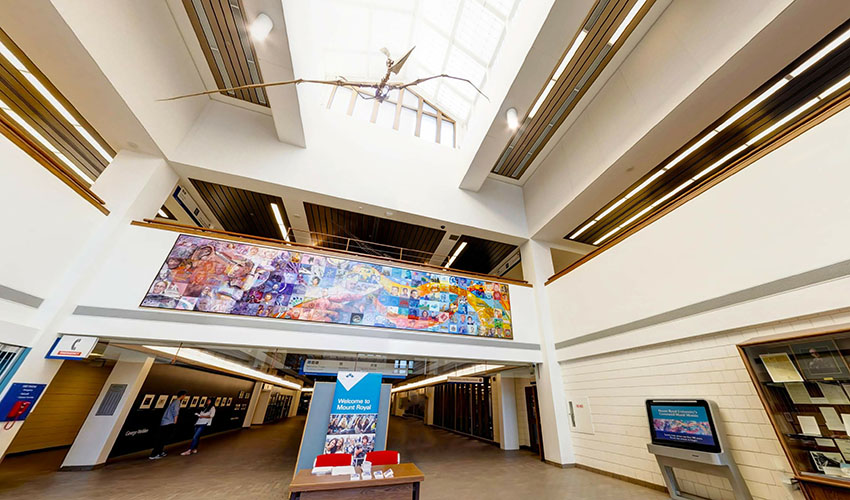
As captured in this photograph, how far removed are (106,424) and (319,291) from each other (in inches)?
179

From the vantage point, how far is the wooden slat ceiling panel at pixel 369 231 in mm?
8620

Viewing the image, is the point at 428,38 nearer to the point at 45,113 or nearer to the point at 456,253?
the point at 456,253

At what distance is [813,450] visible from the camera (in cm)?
308

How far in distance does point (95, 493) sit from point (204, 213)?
21.9ft

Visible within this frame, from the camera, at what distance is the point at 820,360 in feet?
10.3

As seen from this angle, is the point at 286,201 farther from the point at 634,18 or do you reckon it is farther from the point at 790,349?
the point at 790,349

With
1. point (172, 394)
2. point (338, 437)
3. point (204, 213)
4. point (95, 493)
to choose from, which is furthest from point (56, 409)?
point (338, 437)

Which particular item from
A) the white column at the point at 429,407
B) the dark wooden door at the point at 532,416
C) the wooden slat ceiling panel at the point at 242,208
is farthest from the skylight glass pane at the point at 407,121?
the white column at the point at 429,407

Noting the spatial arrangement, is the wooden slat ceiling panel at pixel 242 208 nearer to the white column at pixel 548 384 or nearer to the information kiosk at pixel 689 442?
the white column at pixel 548 384

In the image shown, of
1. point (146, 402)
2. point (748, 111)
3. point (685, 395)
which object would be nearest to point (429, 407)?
point (146, 402)

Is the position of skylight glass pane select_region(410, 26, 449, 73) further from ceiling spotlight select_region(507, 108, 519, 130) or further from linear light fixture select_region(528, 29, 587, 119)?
ceiling spotlight select_region(507, 108, 519, 130)

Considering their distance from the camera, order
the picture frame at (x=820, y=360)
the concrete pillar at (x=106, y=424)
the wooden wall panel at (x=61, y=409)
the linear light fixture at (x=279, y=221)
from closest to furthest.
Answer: the picture frame at (x=820, y=360)
the concrete pillar at (x=106, y=424)
the wooden wall panel at (x=61, y=409)
the linear light fixture at (x=279, y=221)

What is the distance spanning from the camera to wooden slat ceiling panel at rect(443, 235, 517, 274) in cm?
958

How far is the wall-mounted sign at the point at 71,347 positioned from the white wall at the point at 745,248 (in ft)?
30.9
